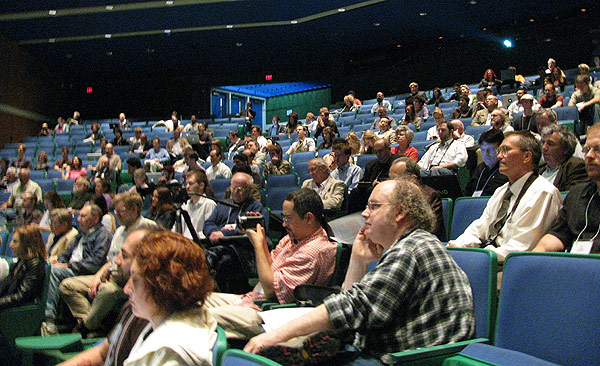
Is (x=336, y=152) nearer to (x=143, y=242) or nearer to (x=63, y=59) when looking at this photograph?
(x=143, y=242)

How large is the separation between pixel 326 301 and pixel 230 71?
51.4 feet

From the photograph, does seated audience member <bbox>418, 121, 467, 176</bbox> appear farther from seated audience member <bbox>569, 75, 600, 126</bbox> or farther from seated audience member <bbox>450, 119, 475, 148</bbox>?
seated audience member <bbox>569, 75, 600, 126</bbox>

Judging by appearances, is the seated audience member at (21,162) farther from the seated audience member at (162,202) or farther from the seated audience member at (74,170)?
the seated audience member at (162,202)

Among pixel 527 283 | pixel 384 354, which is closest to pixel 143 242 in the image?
pixel 384 354

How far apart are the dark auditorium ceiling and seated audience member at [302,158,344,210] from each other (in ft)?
24.3

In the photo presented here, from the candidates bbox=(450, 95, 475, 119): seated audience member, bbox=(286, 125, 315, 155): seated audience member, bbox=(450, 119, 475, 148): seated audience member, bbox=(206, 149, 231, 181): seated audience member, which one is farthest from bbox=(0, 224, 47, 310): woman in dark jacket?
bbox=(450, 95, 475, 119): seated audience member

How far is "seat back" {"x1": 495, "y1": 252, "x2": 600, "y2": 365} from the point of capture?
53.5 inches

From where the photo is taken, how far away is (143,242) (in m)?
1.46

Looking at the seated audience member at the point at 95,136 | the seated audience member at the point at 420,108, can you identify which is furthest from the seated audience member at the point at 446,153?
the seated audience member at the point at 95,136

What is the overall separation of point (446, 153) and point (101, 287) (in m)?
2.87

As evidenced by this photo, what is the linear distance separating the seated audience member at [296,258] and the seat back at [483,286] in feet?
2.91

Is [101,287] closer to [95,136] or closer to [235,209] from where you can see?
[235,209]

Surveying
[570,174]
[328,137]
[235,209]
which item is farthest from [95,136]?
[570,174]

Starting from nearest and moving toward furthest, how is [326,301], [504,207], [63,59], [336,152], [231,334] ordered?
[326,301] < [231,334] < [504,207] < [336,152] < [63,59]
